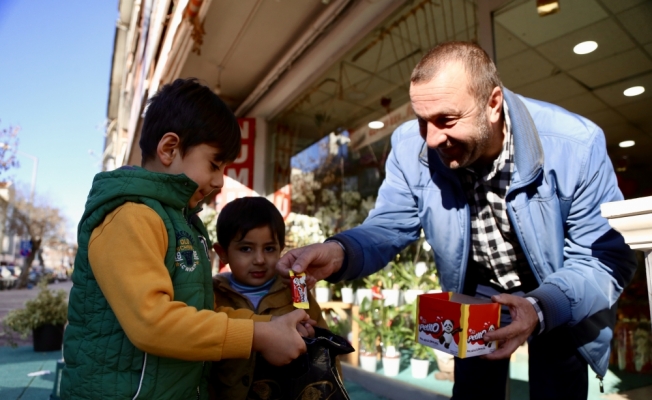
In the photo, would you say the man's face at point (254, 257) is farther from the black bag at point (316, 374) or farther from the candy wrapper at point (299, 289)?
the black bag at point (316, 374)

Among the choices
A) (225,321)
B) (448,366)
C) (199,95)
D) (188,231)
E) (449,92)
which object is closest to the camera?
(225,321)

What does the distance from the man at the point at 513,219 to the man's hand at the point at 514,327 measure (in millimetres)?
51

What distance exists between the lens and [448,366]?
3770 mm

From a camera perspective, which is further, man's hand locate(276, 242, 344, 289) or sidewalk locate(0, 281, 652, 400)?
sidewalk locate(0, 281, 652, 400)

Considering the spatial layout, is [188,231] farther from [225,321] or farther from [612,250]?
[612,250]

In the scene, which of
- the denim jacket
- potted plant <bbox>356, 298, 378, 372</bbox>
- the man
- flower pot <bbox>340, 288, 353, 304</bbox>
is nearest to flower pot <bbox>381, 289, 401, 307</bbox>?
potted plant <bbox>356, 298, 378, 372</bbox>

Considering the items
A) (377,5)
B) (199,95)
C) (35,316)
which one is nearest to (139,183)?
(199,95)

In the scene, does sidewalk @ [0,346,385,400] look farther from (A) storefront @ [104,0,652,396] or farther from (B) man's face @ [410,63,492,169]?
(B) man's face @ [410,63,492,169]

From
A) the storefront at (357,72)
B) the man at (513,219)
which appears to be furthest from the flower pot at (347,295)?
the man at (513,219)

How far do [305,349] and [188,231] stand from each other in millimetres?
496

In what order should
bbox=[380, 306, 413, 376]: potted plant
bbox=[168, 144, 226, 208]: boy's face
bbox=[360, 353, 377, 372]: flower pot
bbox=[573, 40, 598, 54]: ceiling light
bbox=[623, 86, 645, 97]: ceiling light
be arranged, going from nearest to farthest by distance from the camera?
bbox=[168, 144, 226, 208]: boy's face < bbox=[623, 86, 645, 97]: ceiling light < bbox=[573, 40, 598, 54]: ceiling light < bbox=[380, 306, 413, 376]: potted plant < bbox=[360, 353, 377, 372]: flower pot

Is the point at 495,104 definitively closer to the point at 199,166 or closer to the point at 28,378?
the point at 199,166

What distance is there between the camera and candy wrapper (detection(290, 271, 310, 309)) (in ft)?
5.05

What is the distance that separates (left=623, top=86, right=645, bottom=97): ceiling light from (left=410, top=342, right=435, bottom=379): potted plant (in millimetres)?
2381
